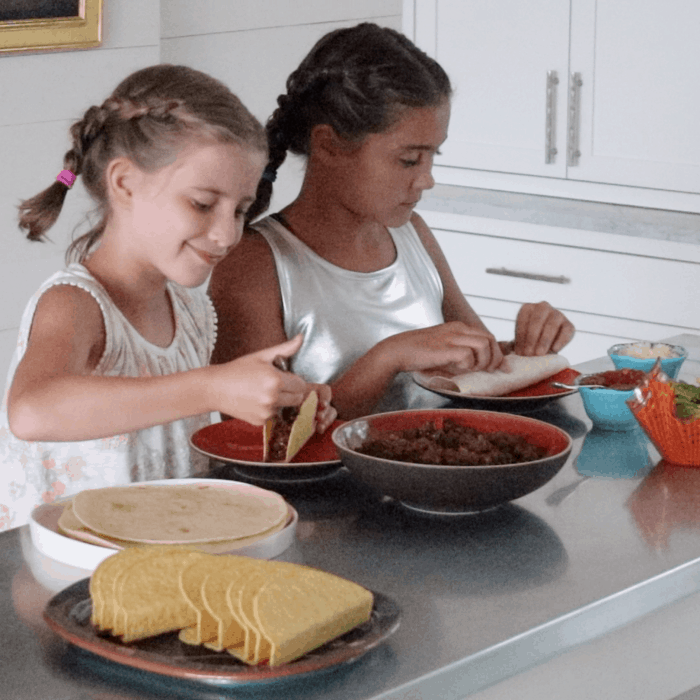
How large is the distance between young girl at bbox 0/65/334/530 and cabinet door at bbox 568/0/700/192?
1927 millimetres

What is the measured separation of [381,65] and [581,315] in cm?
168

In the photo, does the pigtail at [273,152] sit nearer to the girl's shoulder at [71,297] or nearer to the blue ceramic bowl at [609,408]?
the girl's shoulder at [71,297]

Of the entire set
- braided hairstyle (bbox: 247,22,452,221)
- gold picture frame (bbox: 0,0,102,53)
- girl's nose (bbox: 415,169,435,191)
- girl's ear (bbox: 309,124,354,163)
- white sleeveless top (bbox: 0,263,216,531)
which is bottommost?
white sleeveless top (bbox: 0,263,216,531)

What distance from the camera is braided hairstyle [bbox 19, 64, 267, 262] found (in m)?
1.50

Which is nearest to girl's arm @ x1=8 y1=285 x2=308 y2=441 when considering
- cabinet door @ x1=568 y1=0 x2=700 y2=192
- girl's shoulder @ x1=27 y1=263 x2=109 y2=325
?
girl's shoulder @ x1=27 y1=263 x2=109 y2=325

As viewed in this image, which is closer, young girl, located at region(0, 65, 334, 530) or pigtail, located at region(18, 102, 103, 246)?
young girl, located at region(0, 65, 334, 530)

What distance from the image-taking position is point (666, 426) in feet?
4.35

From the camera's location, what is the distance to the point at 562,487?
4.15ft

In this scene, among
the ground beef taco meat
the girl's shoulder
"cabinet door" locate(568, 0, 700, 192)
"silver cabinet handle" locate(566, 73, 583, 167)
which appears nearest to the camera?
the ground beef taco meat

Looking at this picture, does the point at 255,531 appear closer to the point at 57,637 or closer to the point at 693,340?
the point at 57,637

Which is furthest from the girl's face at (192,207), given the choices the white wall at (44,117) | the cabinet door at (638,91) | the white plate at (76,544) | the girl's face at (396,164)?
the cabinet door at (638,91)

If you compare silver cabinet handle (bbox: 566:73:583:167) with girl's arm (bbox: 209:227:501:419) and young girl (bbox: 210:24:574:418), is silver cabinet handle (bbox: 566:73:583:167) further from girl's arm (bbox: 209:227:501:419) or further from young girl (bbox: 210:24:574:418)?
girl's arm (bbox: 209:227:501:419)

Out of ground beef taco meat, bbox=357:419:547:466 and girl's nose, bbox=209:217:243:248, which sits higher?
girl's nose, bbox=209:217:243:248

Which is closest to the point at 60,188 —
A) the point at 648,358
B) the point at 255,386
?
the point at 255,386
